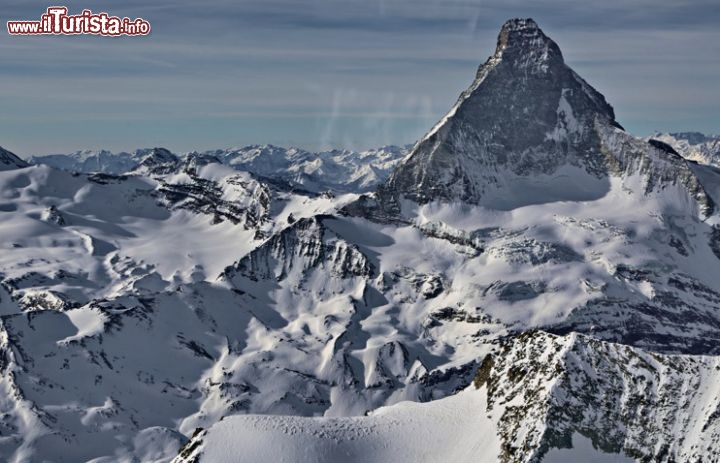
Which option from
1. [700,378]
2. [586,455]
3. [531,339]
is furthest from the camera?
[531,339]

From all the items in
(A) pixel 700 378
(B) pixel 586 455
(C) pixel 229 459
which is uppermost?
(A) pixel 700 378

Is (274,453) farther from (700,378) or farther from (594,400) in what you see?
(700,378)

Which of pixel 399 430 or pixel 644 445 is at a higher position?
pixel 644 445

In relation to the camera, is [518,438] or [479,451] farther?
[479,451]

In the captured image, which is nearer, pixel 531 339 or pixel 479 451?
pixel 479 451

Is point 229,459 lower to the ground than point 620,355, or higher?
lower

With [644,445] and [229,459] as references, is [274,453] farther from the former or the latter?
[644,445]

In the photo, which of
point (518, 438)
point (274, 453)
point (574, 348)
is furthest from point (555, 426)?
A: point (274, 453)

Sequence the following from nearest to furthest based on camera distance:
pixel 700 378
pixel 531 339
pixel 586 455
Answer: pixel 586 455 < pixel 700 378 < pixel 531 339

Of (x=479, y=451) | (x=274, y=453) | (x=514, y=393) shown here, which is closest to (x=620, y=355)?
(x=514, y=393)
